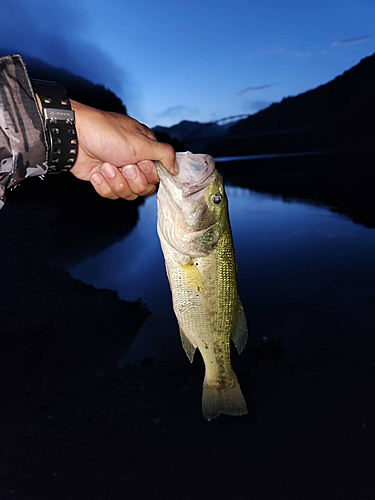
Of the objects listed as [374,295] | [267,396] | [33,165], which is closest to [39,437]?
[267,396]

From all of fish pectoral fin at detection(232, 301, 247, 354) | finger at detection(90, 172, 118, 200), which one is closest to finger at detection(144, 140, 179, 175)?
finger at detection(90, 172, 118, 200)

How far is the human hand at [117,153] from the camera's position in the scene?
8.22ft

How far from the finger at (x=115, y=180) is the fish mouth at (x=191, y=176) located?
2.04 feet

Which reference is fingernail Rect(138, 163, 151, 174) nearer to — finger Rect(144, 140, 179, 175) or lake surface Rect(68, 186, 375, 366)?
finger Rect(144, 140, 179, 175)

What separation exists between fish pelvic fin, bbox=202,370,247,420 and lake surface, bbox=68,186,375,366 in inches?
119

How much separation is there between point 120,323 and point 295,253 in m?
7.17

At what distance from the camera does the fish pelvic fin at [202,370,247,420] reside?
3049mm

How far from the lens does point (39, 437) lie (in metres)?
4.34

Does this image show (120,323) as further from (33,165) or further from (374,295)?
(374,295)

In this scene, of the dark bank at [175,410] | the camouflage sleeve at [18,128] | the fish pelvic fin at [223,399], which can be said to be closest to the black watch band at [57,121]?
the camouflage sleeve at [18,128]

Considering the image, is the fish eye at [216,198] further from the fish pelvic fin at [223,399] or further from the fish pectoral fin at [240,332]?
the fish pelvic fin at [223,399]

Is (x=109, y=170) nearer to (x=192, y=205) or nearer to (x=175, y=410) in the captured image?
(x=192, y=205)

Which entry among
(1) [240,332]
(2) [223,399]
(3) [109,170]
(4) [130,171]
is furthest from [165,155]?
(2) [223,399]

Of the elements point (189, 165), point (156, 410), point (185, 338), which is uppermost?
point (189, 165)
